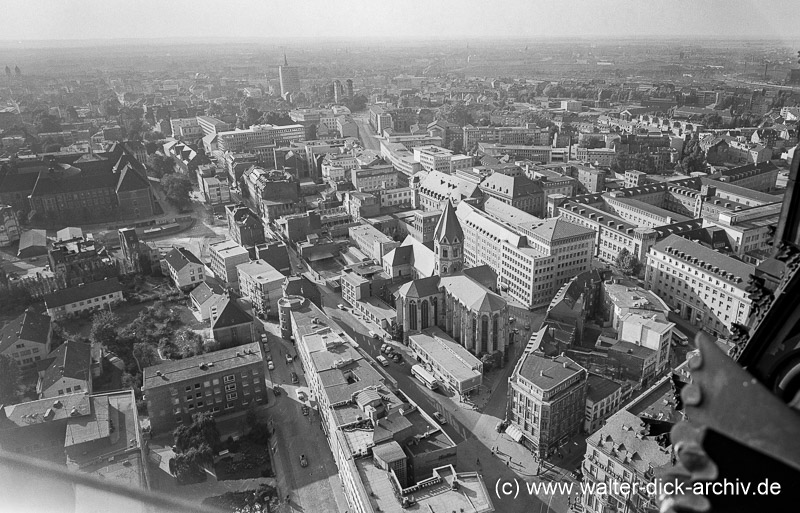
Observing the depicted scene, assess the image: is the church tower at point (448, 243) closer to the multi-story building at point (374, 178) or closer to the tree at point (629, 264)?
the tree at point (629, 264)

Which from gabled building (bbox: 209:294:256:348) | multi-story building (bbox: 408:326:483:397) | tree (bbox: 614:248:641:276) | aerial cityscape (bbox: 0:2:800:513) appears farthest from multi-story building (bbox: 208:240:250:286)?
tree (bbox: 614:248:641:276)

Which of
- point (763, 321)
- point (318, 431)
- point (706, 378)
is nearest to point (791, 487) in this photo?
point (706, 378)

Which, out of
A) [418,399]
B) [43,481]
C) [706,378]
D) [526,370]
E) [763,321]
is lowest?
[418,399]

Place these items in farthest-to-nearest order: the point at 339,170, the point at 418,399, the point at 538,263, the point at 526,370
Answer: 1. the point at 339,170
2. the point at 538,263
3. the point at 418,399
4. the point at 526,370

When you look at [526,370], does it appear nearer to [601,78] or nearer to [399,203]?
[399,203]

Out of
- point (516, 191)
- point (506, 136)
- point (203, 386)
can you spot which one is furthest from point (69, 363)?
point (506, 136)

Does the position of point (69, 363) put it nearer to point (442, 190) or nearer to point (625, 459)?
point (625, 459)

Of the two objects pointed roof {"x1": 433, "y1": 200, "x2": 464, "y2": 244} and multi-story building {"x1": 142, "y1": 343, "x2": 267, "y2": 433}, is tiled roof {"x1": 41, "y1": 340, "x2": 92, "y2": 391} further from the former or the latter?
pointed roof {"x1": 433, "y1": 200, "x2": 464, "y2": 244}
